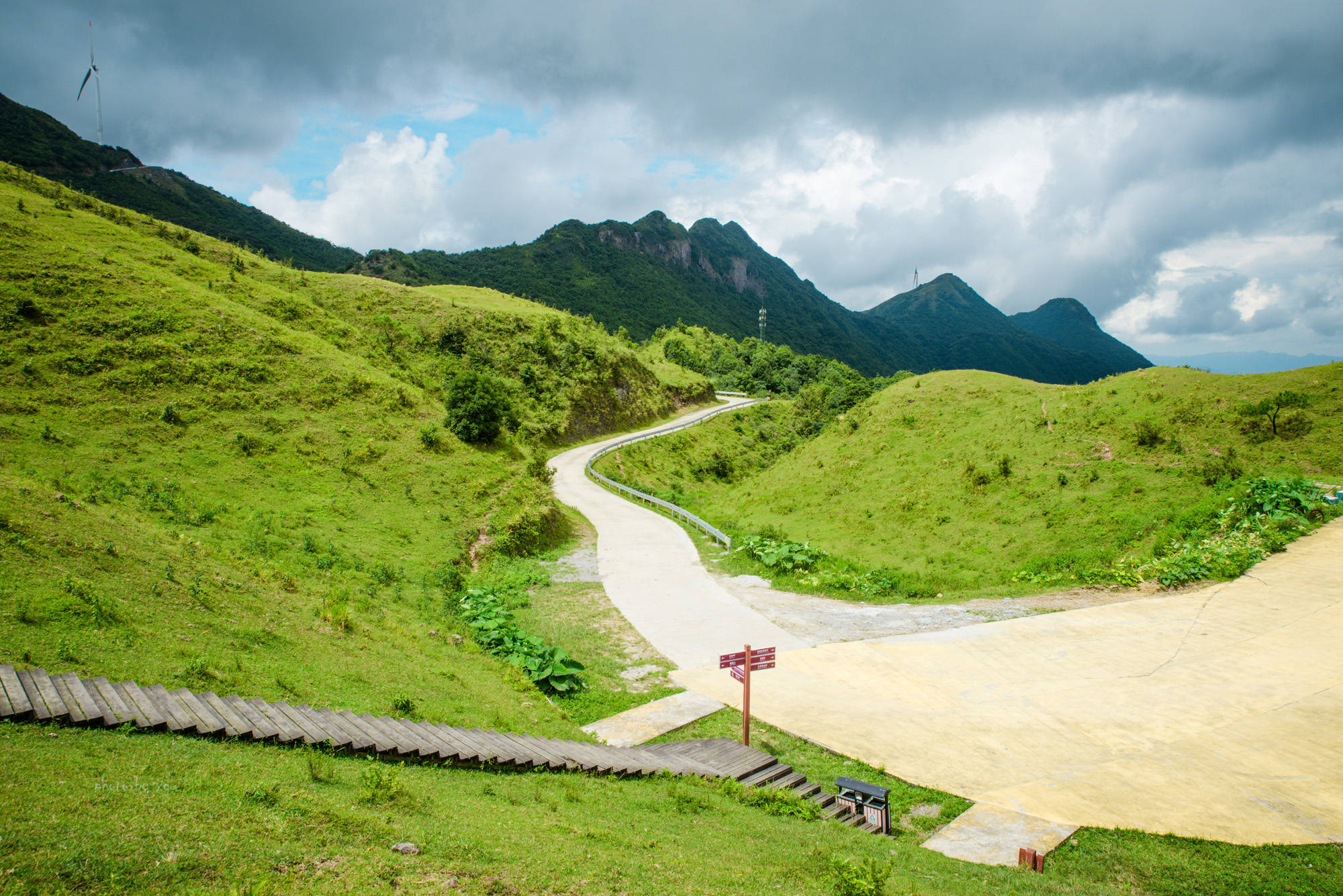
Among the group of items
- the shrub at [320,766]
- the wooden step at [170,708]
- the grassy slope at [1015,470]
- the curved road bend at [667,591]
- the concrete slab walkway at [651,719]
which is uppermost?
the grassy slope at [1015,470]

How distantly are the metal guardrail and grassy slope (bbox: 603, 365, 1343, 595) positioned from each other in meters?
1.70

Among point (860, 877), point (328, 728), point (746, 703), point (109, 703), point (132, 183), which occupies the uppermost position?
point (132, 183)

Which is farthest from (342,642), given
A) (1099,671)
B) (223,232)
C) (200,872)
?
(223,232)

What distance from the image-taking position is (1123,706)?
11.0 meters

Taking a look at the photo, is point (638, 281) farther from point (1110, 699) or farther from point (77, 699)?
point (77, 699)

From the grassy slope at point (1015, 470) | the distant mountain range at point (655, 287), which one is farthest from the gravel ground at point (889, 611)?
the distant mountain range at point (655, 287)

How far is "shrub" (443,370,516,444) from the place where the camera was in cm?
2827

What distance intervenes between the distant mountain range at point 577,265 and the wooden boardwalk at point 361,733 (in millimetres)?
70488

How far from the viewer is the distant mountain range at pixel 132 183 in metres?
71.6

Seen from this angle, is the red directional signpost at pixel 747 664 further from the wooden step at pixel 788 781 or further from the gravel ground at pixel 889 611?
the gravel ground at pixel 889 611

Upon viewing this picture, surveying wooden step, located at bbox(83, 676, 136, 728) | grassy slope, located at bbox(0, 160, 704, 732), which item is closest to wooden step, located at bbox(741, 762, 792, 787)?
grassy slope, located at bbox(0, 160, 704, 732)

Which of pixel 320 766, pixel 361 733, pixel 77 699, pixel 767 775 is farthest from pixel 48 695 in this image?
pixel 767 775

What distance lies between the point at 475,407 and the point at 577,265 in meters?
114

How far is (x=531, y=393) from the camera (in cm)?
4522
